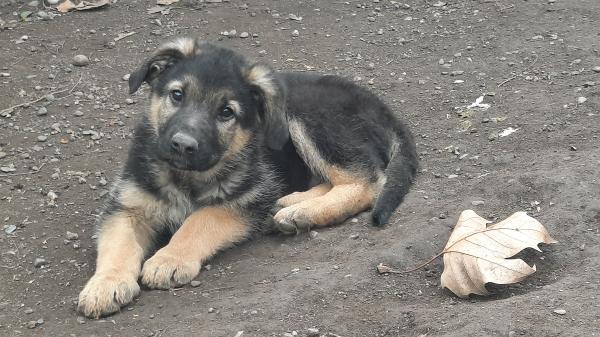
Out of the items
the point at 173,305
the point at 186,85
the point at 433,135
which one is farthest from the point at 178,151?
the point at 433,135

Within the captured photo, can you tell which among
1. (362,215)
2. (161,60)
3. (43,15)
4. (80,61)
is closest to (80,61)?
(80,61)

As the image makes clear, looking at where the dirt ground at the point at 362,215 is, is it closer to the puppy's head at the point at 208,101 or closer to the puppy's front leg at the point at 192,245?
the puppy's front leg at the point at 192,245

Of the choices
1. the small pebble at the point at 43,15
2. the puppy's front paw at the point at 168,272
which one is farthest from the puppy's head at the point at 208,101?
the small pebble at the point at 43,15

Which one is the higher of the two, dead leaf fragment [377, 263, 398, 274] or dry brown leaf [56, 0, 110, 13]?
dead leaf fragment [377, 263, 398, 274]

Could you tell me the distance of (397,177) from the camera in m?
5.39

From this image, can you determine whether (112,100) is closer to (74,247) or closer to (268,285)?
(74,247)

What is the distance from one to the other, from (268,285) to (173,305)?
498 mm

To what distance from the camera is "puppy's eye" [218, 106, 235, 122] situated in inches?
200

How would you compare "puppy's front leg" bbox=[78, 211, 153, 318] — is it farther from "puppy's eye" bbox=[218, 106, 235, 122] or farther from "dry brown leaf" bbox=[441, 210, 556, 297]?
"dry brown leaf" bbox=[441, 210, 556, 297]

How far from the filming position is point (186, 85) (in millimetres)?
5031

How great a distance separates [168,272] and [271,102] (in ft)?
4.23

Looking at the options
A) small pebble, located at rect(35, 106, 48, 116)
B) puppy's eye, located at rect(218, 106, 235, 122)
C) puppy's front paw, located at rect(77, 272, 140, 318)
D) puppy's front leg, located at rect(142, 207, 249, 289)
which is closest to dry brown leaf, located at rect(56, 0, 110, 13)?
small pebble, located at rect(35, 106, 48, 116)

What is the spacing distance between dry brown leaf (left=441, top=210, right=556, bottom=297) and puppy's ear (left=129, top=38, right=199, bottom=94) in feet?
6.49

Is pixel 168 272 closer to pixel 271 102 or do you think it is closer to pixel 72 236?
pixel 72 236
